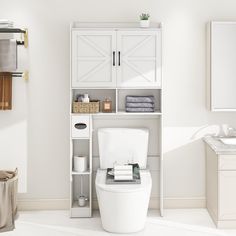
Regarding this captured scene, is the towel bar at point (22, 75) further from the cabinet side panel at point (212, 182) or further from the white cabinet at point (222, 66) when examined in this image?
the cabinet side panel at point (212, 182)

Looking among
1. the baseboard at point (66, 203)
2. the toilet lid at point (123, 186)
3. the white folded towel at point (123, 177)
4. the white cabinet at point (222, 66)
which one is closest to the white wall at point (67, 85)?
the baseboard at point (66, 203)

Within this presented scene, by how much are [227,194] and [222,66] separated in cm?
118

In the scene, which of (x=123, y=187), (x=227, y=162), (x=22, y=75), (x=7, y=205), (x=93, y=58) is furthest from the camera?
(x=22, y=75)

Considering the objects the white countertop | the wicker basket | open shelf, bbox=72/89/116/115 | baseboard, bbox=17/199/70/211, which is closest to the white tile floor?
baseboard, bbox=17/199/70/211

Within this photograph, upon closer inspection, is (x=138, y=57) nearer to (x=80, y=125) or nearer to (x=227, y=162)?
(x=80, y=125)

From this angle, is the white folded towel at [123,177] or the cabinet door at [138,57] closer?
the white folded towel at [123,177]

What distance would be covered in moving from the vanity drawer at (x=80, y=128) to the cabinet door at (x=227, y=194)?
4.07 feet

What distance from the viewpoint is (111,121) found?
4.36m

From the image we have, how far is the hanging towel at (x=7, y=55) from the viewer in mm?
4133

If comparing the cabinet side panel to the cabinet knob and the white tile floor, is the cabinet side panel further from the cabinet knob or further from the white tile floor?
the cabinet knob

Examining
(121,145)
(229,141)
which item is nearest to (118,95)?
(121,145)

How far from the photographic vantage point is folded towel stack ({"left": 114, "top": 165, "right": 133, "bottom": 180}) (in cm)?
383

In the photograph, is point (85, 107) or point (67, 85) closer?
point (85, 107)

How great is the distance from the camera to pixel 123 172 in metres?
3.87
